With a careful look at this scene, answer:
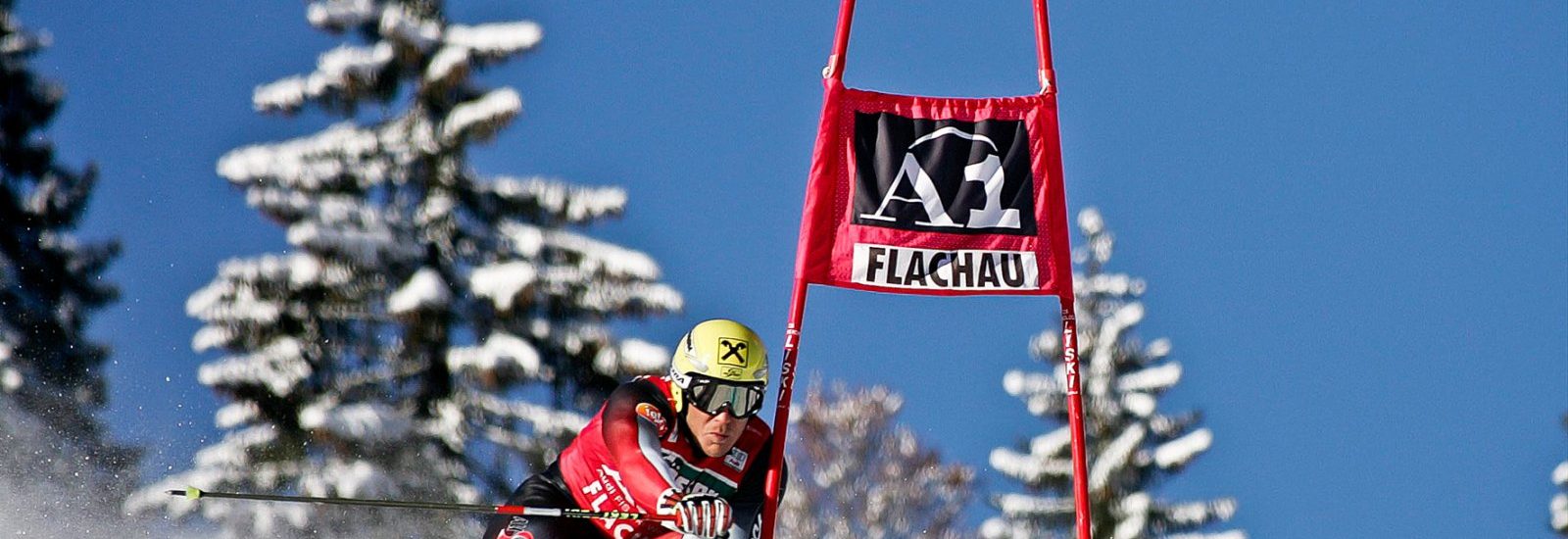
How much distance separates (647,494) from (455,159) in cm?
1274

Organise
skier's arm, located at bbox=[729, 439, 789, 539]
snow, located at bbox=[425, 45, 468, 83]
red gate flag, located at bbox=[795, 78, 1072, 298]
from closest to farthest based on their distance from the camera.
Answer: skier's arm, located at bbox=[729, 439, 789, 539], red gate flag, located at bbox=[795, 78, 1072, 298], snow, located at bbox=[425, 45, 468, 83]

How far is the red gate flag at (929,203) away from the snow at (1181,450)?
1720 cm

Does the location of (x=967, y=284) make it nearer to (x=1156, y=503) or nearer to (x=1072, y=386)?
(x=1072, y=386)

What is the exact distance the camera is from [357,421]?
21.3 meters

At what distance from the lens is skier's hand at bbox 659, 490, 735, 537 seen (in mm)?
10133

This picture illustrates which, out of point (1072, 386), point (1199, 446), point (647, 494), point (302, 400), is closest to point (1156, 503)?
point (1199, 446)

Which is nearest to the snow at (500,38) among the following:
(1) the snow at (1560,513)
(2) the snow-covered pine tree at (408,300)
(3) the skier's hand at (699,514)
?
(2) the snow-covered pine tree at (408,300)

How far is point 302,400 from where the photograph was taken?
21.9m

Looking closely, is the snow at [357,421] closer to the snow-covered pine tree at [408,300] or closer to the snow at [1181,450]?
the snow-covered pine tree at [408,300]

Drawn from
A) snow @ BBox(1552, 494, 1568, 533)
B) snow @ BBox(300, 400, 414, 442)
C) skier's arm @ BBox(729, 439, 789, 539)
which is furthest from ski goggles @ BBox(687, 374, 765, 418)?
snow @ BBox(1552, 494, 1568, 533)

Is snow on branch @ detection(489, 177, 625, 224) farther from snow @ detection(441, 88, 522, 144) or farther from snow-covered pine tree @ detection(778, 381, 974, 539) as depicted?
snow-covered pine tree @ detection(778, 381, 974, 539)

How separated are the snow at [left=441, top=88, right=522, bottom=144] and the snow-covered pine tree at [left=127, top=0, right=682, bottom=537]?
2 centimetres

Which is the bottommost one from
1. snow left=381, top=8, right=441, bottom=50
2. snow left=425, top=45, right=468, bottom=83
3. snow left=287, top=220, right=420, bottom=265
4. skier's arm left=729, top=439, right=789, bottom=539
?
skier's arm left=729, top=439, right=789, bottom=539

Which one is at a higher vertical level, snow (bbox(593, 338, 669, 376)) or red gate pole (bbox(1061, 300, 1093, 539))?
snow (bbox(593, 338, 669, 376))
